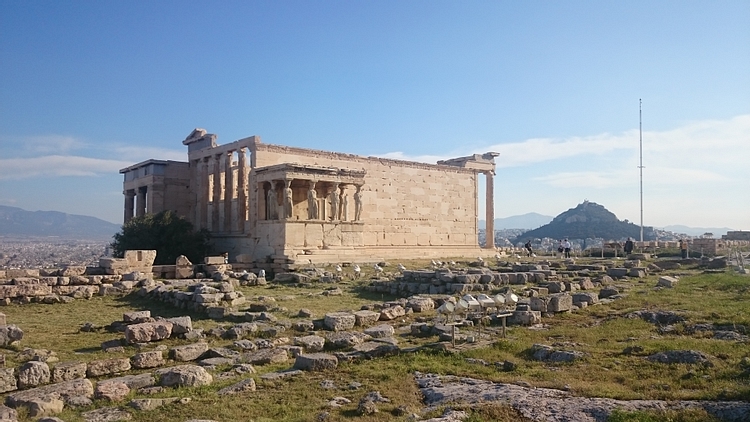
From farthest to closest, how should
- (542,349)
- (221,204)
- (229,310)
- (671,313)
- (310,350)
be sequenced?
(221,204), (229,310), (671,313), (310,350), (542,349)

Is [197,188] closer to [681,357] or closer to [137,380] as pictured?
[137,380]

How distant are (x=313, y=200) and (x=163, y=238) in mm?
7619

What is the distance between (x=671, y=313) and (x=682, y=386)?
222 inches

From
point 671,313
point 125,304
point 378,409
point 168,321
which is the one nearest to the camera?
point 378,409

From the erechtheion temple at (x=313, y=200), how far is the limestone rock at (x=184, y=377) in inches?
709

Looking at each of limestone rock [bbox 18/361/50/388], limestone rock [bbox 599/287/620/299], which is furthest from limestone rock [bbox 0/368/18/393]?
limestone rock [bbox 599/287/620/299]

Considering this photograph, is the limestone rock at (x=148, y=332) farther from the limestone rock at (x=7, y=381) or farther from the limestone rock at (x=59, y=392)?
the limestone rock at (x=59, y=392)

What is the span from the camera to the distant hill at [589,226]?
83.2 m

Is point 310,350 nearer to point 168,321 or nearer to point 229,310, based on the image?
point 168,321

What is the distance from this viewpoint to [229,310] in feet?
47.1

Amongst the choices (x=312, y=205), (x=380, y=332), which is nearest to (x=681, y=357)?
(x=380, y=332)

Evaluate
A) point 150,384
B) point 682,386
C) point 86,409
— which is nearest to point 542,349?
point 682,386

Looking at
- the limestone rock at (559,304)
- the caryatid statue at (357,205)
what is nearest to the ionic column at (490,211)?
the caryatid statue at (357,205)

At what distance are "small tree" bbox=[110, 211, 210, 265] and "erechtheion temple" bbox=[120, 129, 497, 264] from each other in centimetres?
192
